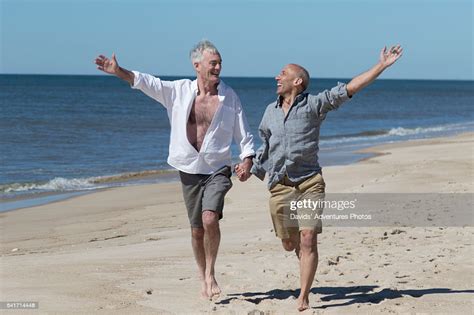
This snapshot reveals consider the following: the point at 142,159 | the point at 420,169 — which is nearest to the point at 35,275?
the point at 420,169

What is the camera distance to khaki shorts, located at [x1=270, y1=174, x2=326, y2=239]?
6.09m

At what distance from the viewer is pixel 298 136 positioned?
243 inches

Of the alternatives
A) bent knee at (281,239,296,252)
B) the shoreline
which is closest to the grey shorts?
bent knee at (281,239,296,252)

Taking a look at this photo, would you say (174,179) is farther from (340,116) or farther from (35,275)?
Answer: (340,116)

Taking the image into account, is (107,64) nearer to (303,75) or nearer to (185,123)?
(185,123)

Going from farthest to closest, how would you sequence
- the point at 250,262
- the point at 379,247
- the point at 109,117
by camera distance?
the point at 109,117
the point at 379,247
the point at 250,262

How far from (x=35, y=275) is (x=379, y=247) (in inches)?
136

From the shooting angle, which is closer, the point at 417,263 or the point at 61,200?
the point at 417,263

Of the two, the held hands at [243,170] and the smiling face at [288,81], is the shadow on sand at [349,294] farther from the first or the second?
the smiling face at [288,81]

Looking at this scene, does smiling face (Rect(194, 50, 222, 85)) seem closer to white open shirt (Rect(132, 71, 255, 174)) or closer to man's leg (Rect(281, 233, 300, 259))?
white open shirt (Rect(132, 71, 255, 174))

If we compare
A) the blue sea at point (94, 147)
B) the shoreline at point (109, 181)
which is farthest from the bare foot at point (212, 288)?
the blue sea at point (94, 147)

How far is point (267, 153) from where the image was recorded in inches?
254

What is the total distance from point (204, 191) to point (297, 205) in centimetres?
78

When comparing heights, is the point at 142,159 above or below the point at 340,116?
below
